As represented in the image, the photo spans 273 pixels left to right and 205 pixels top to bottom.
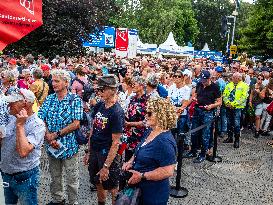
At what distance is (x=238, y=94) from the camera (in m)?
→ 9.81

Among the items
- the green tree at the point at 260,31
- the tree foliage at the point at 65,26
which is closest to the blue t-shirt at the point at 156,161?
the tree foliage at the point at 65,26

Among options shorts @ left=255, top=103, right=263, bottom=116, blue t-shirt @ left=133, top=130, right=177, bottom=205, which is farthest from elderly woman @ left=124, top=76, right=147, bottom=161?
shorts @ left=255, top=103, right=263, bottom=116

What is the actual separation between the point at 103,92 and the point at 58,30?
14.7 m

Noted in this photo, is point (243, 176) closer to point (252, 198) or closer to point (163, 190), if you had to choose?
point (252, 198)

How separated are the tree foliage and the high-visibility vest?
1094 cm

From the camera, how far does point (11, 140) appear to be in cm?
409

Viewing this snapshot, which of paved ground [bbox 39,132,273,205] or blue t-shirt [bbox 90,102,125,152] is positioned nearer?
blue t-shirt [bbox 90,102,125,152]

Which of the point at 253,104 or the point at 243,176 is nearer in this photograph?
the point at 243,176

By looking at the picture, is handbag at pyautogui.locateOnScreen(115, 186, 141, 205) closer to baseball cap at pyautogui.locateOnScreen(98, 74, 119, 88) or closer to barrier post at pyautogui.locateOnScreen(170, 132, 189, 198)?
baseball cap at pyautogui.locateOnScreen(98, 74, 119, 88)

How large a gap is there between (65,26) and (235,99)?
11523mm

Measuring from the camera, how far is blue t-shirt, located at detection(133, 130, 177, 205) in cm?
383

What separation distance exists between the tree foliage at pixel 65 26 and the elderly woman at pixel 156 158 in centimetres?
1523

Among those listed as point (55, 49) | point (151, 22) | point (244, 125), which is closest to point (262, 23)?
point (151, 22)

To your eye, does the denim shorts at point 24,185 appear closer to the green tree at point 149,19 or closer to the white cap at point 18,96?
the white cap at point 18,96
